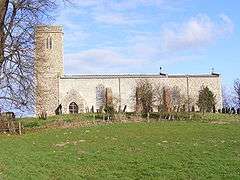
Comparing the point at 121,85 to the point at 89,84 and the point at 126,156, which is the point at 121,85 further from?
the point at 126,156

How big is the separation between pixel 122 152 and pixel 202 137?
5961mm

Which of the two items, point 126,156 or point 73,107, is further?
point 73,107

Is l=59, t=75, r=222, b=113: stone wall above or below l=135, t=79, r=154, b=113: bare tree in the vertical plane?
above

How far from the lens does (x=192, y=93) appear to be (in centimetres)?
8062

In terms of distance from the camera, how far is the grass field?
47.3 feet

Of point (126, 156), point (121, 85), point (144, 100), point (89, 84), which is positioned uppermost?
point (89, 84)

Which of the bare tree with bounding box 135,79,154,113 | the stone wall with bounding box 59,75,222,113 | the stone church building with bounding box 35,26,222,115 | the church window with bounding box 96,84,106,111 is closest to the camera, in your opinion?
the bare tree with bounding box 135,79,154,113

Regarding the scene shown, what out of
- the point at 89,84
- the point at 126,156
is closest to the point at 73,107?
the point at 89,84

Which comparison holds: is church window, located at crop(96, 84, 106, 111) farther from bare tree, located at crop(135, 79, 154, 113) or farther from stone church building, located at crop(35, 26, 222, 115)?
bare tree, located at crop(135, 79, 154, 113)

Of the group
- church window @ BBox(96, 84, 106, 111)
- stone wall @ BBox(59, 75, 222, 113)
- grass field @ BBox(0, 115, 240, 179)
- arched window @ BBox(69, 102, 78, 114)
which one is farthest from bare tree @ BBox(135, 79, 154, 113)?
church window @ BBox(96, 84, 106, 111)

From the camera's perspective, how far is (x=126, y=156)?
17.4 m

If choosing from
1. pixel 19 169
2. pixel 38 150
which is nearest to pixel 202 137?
pixel 38 150

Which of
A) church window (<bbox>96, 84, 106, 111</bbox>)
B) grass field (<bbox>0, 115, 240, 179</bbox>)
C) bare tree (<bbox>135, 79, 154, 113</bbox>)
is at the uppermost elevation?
church window (<bbox>96, 84, 106, 111</bbox>)

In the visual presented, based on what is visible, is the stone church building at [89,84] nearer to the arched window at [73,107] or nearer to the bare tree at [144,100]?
the arched window at [73,107]
